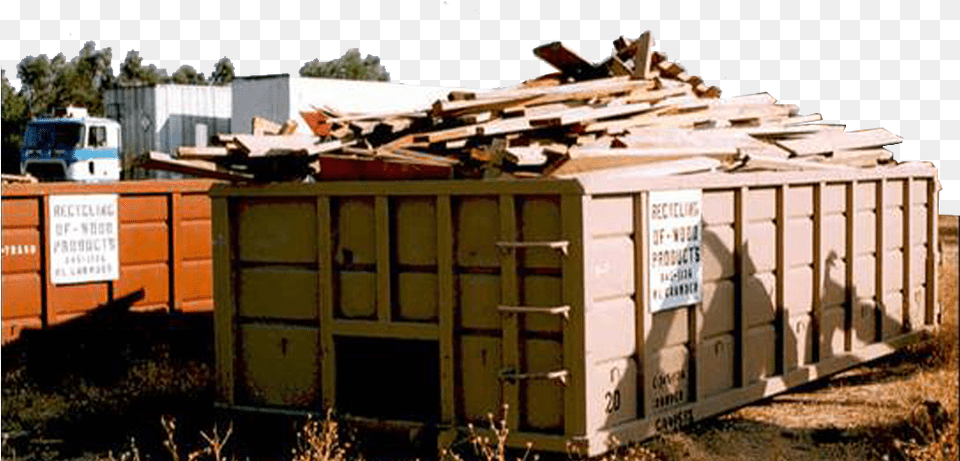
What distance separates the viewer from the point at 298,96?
36219 mm

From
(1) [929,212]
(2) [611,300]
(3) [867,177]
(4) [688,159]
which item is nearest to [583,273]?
(2) [611,300]

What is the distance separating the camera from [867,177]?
1138 centimetres

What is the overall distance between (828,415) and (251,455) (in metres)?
4.39

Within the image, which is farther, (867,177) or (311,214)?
(867,177)

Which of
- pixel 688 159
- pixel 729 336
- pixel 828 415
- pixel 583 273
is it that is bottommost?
pixel 828 415

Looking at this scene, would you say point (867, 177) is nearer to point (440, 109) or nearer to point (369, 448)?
point (440, 109)

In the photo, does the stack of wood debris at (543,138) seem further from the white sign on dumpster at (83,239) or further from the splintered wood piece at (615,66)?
the white sign on dumpster at (83,239)

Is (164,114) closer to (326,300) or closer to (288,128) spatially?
(288,128)

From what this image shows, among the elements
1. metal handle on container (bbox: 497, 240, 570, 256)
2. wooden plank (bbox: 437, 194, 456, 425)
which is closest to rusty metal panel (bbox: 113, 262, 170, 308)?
wooden plank (bbox: 437, 194, 456, 425)

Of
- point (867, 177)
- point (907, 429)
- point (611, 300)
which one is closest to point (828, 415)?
point (907, 429)

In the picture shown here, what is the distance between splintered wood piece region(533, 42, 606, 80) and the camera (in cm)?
1116

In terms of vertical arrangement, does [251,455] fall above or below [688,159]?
below

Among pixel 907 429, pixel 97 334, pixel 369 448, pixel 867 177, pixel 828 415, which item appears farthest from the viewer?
pixel 97 334

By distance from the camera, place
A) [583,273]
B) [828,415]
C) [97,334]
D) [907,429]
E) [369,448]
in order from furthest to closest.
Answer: [97,334]
[828,415]
[907,429]
[369,448]
[583,273]
